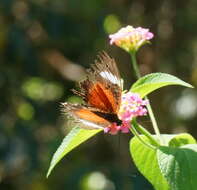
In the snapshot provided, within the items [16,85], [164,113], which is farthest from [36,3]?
[164,113]

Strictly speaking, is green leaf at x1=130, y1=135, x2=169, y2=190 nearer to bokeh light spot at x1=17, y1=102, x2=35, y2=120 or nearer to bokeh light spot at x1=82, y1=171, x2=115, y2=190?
bokeh light spot at x1=82, y1=171, x2=115, y2=190

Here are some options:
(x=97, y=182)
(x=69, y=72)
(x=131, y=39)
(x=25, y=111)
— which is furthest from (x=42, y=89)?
(x=131, y=39)

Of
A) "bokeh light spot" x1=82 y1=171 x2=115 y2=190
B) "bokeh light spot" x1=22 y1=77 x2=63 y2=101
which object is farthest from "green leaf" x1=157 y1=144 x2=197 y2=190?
"bokeh light spot" x1=22 y1=77 x2=63 y2=101

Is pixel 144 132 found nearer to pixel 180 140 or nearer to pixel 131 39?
pixel 180 140

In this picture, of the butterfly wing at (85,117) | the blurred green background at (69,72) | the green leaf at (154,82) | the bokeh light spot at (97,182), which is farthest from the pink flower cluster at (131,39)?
the bokeh light spot at (97,182)

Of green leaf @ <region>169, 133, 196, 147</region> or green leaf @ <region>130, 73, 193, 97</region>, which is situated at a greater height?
green leaf @ <region>130, 73, 193, 97</region>

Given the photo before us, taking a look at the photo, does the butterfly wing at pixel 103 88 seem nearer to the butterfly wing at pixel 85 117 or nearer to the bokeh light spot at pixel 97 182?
the butterfly wing at pixel 85 117
